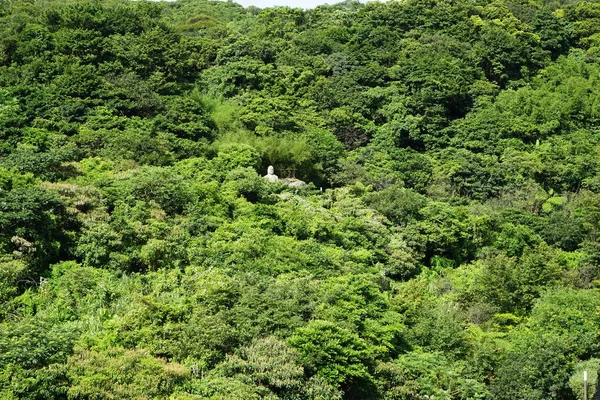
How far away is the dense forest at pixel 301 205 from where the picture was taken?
16281 millimetres

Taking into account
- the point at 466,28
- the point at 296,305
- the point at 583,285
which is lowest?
the point at 583,285

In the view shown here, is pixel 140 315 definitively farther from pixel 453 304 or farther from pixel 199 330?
→ pixel 453 304

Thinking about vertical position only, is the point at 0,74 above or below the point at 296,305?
above

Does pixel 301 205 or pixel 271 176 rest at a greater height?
pixel 271 176

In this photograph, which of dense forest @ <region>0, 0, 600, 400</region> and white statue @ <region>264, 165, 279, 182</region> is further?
white statue @ <region>264, 165, 279, 182</region>

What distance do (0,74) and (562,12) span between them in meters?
41.3

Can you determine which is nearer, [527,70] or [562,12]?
[527,70]

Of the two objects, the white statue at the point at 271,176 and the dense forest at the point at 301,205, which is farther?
the white statue at the point at 271,176

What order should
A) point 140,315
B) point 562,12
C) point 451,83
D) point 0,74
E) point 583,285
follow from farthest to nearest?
point 562,12 < point 451,83 < point 0,74 < point 583,285 < point 140,315

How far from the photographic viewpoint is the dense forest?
53.4 feet

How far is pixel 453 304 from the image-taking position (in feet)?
81.2

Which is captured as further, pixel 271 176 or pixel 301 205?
pixel 271 176

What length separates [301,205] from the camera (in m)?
27.8

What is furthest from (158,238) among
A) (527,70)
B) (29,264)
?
(527,70)
